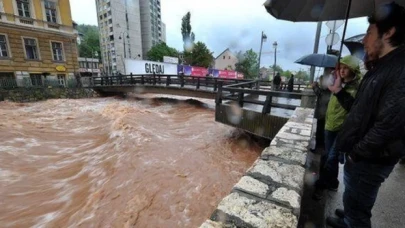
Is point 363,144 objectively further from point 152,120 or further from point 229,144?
point 152,120

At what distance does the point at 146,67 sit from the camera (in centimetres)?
2180

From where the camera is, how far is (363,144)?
1.39 m

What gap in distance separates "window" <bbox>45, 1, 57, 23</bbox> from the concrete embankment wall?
319 inches

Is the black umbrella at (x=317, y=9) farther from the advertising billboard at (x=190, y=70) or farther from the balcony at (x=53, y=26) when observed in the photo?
the balcony at (x=53, y=26)

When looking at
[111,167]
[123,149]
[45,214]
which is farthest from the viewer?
[123,149]

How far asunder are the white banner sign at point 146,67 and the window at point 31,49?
8180 millimetres

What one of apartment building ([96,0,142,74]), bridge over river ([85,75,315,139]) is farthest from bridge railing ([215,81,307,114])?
apartment building ([96,0,142,74])

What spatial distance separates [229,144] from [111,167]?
394 centimetres

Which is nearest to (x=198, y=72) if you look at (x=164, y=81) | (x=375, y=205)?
(x=164, y=81)

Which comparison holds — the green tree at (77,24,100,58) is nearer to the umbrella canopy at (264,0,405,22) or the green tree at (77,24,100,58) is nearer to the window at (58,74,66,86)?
the window at (58,74,66,86)

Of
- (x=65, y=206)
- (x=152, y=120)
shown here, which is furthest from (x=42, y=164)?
(x=152, y=120)

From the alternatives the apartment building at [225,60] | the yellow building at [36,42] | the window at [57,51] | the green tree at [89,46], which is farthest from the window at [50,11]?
the green tree at [89,46]

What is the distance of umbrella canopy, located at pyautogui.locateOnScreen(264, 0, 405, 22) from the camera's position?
234 centimetres

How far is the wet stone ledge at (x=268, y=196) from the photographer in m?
1.24
